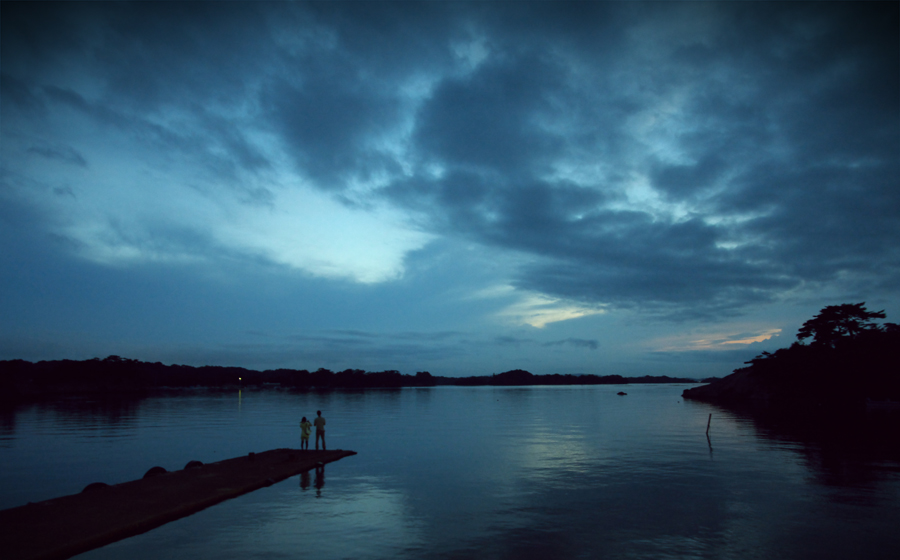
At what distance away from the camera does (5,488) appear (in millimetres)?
27969

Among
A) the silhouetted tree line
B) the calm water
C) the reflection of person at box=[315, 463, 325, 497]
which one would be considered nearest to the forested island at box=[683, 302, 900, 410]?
the silhouetted tree line

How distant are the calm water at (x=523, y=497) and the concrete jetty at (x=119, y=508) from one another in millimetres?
738

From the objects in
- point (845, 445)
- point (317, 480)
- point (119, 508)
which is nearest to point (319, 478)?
point (317, 480)

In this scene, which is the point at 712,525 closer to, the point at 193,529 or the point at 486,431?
the point at 193,529

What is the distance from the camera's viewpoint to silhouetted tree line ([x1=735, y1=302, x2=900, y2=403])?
7806 centimetres

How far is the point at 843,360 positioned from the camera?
8212 centimetres

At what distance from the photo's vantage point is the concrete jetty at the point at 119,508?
1537cm

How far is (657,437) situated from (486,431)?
1874cm

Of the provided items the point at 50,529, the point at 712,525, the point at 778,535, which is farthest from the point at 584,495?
the point at 50,529

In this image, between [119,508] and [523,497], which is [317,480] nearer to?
[119,508]

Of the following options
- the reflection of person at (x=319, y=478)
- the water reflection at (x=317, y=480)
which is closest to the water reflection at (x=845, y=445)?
the reflection of person at (x=319, y=478)

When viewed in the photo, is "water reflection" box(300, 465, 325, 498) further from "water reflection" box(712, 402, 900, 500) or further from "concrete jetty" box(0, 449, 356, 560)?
"water reflection" box(712, 402, 900, 500)

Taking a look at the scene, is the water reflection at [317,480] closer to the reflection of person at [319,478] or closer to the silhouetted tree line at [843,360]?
the reflection of person at [319,478]

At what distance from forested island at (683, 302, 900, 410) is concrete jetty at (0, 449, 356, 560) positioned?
8863 centimetres
